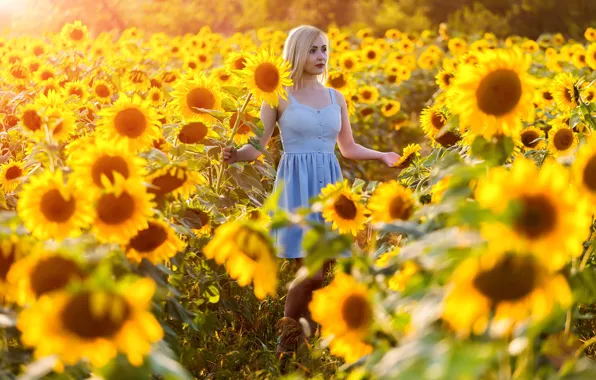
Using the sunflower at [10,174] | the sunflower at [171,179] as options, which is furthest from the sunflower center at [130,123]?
the sunflower at [10,174]

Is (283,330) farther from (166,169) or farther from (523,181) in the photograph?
(523,181)

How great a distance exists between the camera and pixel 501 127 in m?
1.87

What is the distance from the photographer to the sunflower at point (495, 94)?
185 cm

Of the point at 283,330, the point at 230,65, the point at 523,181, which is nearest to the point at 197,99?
the point at 230,65

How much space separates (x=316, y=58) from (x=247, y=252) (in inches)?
99.9

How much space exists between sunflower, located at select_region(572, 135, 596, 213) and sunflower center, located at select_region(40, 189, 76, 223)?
4.00ft

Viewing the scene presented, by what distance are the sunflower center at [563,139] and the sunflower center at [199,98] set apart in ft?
5.09

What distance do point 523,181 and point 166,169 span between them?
1096 millimetres

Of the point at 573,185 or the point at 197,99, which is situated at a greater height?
the point at 197,99

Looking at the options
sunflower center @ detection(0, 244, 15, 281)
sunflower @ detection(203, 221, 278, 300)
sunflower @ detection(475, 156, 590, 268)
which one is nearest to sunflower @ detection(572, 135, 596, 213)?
sunflower @ detection(475, 156, 590, 268)

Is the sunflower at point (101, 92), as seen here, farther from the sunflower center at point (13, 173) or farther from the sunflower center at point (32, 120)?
the sunflower center at point (32, 120)

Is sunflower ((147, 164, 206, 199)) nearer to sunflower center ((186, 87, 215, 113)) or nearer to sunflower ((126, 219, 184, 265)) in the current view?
sunflower ((126, 219, 184, 265))

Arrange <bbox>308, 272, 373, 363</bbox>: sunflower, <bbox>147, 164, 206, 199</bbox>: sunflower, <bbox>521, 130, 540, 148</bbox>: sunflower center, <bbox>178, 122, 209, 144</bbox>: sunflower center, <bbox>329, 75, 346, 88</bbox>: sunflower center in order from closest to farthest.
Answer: <bbox>308, 272, 373, 363</bbox>: sunflower < <bbox>147, 164, 206, 199</bbox>: sunflower < <bbox>178, 122, 209, 144</bbox>: sunflower center < <bbox>521, 130, 540, 148</bbox>: sunflower center < <bbox>329, 75, 346, 88</bbox>: sunflower center

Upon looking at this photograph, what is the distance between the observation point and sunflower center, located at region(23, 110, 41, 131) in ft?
9.30
